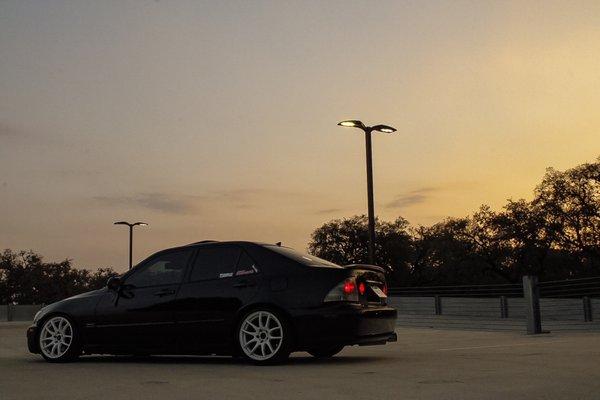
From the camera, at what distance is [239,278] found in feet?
30.4

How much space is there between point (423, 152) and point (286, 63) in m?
9.58

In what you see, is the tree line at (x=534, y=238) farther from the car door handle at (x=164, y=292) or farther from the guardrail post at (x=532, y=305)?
the car door handle at (x=164, y=292)

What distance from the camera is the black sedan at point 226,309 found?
8.76 m

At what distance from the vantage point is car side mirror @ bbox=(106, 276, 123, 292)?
9844 mm

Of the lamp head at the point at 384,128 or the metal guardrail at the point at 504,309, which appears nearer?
the metal guardrail at the point at 504,309

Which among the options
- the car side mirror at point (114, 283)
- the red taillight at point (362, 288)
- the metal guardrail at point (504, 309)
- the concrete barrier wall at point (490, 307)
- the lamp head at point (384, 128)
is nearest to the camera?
the red taillight at point (362, 288)

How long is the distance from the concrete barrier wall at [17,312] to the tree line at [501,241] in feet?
39.3

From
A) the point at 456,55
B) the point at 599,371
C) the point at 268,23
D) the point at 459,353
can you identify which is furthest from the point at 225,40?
the point at 599,371

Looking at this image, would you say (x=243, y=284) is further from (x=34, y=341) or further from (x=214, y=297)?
(x=34, y=341)

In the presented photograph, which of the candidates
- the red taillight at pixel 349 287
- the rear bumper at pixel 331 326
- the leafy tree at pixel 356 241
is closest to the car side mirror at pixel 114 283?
the rear bumper at pixel 331 326

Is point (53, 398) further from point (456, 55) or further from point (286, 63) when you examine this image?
point (456, 55)

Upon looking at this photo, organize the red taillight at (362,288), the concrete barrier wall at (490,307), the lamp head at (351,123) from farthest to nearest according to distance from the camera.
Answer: the concrete barrier wall at (490,307) → the lamp head at (351,123) → the red taillight at (362,288)

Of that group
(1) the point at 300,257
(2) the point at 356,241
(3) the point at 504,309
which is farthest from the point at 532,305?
(2) the point at 356,241

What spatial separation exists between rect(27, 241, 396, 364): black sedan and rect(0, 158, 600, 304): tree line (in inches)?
1800
